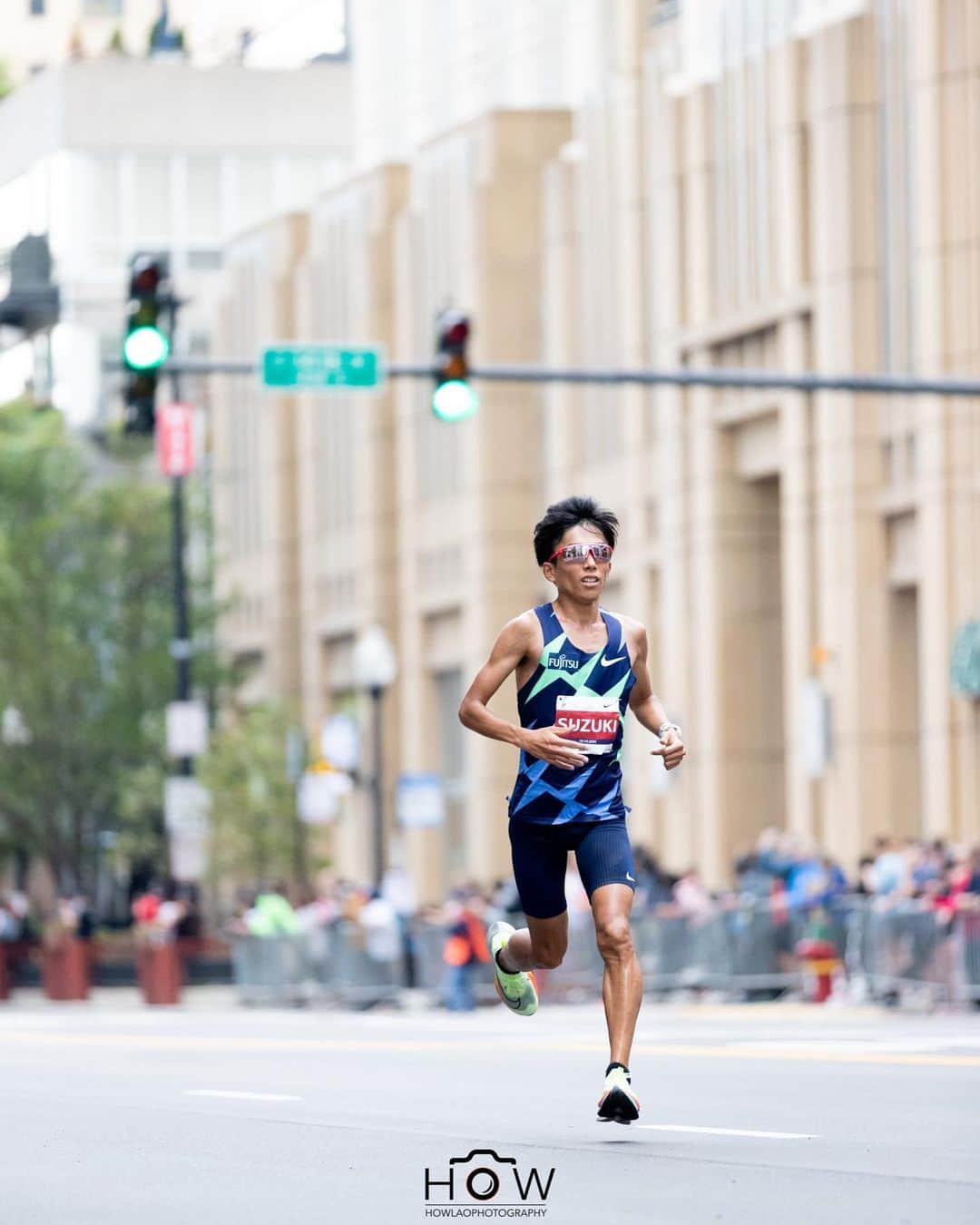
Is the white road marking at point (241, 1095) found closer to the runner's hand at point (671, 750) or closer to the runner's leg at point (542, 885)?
the runner's leg at point (542, 885)

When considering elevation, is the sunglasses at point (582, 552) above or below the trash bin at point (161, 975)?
above

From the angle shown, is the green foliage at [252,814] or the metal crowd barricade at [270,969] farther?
the green foliage at [252,814]

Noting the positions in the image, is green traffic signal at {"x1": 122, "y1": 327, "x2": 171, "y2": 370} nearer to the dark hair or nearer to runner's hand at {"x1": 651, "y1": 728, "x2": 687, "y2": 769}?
the dark hair

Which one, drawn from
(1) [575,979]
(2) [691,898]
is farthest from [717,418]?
(1) [575,979]

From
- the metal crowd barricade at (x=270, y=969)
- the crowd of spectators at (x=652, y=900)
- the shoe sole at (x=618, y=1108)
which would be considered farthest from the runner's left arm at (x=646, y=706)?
the metal crowd barricade at (x=270, y=969)

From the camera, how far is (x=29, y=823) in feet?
186

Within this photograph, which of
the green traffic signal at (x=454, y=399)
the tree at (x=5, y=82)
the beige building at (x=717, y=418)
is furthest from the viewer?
the tree at (x=5, y=82)

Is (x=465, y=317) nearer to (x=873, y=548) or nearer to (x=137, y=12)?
(x=873, y=548)

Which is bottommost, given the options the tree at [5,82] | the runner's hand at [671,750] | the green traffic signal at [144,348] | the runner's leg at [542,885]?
the runner's leg at [542,885]

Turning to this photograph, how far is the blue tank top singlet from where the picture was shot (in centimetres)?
1041

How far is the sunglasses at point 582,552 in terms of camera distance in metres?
10.5

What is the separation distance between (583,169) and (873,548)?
1108cm

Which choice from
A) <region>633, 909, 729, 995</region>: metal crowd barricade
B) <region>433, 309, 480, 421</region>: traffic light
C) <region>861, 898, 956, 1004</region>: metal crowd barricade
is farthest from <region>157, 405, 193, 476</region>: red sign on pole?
<region>433, 309, 480, 421</region>: traffic light

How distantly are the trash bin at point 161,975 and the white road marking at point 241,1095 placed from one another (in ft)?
85.3
